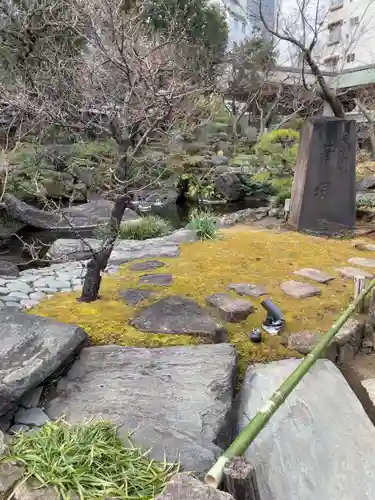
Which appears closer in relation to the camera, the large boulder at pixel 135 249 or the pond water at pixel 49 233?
the large boulder at pixel 135 249

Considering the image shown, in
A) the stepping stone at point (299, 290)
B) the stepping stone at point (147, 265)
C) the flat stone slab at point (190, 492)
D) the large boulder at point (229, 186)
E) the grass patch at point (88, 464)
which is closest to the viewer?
the flat stone slab at point (190, 492)

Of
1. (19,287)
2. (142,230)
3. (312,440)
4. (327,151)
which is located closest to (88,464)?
(312,440)

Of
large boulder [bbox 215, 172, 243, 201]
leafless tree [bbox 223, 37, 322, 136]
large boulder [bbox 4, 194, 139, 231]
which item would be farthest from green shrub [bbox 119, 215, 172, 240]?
leafless tree [bbox 223, 37, 322, 136]

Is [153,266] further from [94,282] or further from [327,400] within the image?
[327,400]

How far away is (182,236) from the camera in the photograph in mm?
6711

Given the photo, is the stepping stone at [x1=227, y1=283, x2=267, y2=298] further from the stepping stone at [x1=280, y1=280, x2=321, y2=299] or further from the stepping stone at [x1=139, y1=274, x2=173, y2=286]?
the stepping stone at [x1=139, y1=274, x2=173, y2=286]

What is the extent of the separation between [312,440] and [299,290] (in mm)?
1763

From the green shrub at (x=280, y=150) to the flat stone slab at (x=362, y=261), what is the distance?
497 cm

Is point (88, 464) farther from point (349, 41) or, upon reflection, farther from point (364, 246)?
point (349, 41)

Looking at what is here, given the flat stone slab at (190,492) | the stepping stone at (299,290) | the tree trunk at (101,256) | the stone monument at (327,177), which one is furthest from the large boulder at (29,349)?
the stone monument at (327,177)

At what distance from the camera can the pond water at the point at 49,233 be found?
753 cm

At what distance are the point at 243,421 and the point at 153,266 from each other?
8.49ft

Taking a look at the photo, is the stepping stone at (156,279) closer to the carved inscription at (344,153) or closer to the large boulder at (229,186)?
the carved inscription at (344,153)

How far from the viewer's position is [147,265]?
4.83 metres
